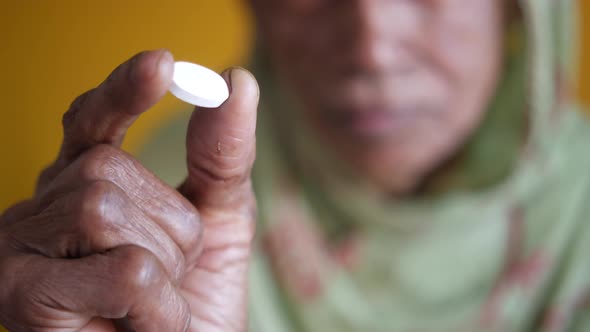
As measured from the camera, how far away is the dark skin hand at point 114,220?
0.24 metres

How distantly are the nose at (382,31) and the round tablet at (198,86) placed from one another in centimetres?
34

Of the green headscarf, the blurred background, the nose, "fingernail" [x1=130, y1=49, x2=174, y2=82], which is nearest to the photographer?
"fingernail" [x1=130, y1=49, x2=174, y2=82]

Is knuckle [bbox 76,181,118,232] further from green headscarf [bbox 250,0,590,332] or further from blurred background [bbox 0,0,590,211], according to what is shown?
green headscarf [bbox 250,0,590,332]

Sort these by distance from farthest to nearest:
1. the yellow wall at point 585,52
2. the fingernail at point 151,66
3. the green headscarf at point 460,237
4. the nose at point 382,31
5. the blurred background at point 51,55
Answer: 1. the yellow wall at point 585,52
2. the green headscarf at point 460,237
3. the nose at point 382,31
4. the blurred background at point 51,55
5. the fingernail at point 151,66

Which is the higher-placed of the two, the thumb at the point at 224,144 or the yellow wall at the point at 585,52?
the yellow wall at the point at 585,52

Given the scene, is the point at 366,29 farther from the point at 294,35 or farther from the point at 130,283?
the point at 130,283

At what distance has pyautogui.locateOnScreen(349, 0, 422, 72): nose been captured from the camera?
57 centimetres

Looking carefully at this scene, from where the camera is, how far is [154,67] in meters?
0.23

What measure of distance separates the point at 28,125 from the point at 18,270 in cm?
17

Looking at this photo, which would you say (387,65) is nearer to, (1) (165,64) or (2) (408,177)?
(2) (408,177)

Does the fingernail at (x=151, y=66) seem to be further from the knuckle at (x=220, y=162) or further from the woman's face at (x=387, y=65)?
the woman's face at (x=387, y=65)

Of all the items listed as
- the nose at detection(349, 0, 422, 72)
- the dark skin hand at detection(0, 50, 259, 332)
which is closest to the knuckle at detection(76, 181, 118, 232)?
the dark skin hand at detection(0, 50, 259, 332)

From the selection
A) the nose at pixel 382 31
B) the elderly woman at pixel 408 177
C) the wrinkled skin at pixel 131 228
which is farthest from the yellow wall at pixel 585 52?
the wrinkled skin at pixel 131 228

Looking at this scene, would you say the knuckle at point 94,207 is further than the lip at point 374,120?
No
